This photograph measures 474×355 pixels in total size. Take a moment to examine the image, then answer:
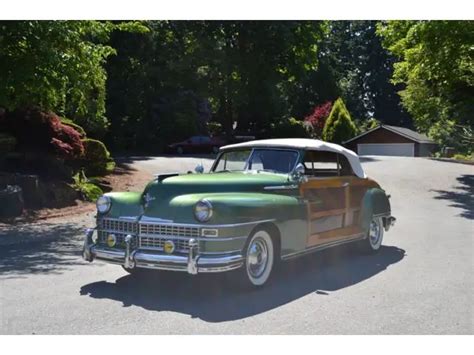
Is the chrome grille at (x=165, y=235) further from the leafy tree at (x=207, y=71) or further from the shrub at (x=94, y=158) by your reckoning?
the leafy tree at (x=207, y=71)

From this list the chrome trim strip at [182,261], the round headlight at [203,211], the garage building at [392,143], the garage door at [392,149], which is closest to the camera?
the chrome trim strip at [182,261]

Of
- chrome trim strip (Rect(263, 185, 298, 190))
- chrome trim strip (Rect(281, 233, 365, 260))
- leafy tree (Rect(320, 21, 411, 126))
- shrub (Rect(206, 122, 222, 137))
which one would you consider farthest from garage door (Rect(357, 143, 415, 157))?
chrome trim strip (Rect(263, 185, 298, 190))

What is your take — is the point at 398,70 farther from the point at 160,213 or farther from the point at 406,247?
the point at 160,213

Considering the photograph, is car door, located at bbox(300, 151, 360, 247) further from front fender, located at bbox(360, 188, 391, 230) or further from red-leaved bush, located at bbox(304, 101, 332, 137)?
red-leaved bush, located at bbox(304, 101, 332, 137)

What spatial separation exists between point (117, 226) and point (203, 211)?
1199mm

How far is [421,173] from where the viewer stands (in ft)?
84.0

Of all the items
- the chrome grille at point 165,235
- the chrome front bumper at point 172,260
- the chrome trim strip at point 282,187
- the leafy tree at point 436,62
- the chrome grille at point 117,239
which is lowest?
the chrome front bumper at point 172,260

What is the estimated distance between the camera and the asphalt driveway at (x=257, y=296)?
5293mm

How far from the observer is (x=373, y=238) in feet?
30.9

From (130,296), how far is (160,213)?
95 centimetres

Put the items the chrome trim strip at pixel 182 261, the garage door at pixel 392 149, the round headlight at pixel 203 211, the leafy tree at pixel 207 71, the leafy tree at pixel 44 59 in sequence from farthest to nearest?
the garage door at pixel 392 149 → the leafy tree at pixel 207 71 → the leafy tree at pixel 44 59 → the round headlight at pixel 203 211 → the chrome trim strip at pixel 182 261

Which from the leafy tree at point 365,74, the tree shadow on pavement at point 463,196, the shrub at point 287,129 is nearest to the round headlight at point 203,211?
the tree shadow on pavement at point 463,196

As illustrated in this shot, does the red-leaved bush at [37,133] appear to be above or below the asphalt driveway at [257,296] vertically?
above

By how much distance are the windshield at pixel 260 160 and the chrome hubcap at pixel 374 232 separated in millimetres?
2279
